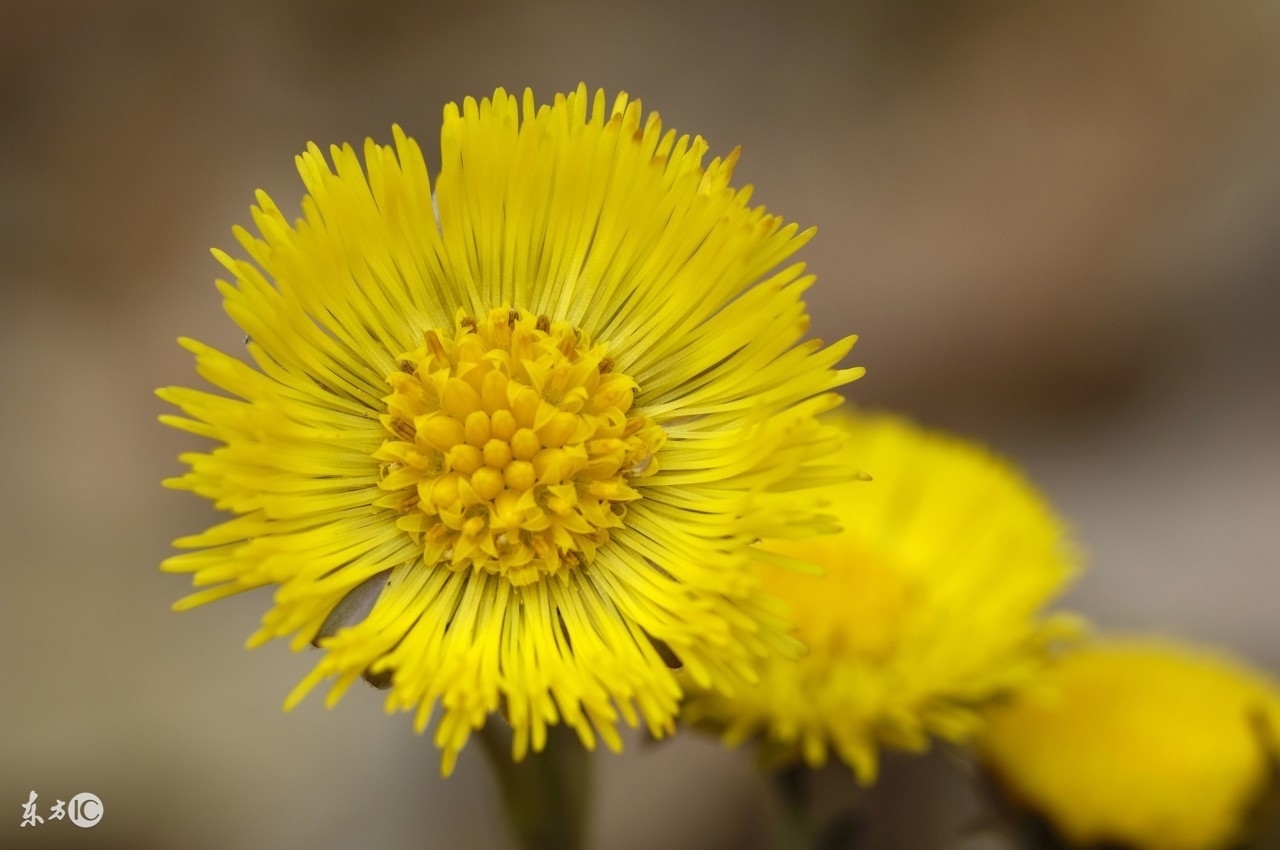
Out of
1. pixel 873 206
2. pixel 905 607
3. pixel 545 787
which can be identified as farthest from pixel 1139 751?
pixel 873 206

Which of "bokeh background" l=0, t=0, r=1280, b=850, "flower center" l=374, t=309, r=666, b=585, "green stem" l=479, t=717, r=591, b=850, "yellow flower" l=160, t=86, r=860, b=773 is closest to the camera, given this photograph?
"yellow flower" l=160, t=86, r=860, b=773

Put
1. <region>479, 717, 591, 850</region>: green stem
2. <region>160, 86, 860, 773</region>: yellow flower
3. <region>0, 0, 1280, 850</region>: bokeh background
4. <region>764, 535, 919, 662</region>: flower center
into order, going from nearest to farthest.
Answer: <region>160, 86, 860, 773</region>: yellow flower < <region>479, 717, 591, 850</region>: green stem < <region>764, 535, 919, 662</region>: flower center < <region>0, 0, 1280, 850</region>: bokeh background

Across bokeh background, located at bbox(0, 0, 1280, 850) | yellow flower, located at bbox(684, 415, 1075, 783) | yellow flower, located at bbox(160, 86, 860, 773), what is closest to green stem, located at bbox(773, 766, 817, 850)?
yellow flower, located at bbox(684, 415, 1075, 783)

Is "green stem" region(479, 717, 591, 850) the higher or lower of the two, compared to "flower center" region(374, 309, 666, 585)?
lower

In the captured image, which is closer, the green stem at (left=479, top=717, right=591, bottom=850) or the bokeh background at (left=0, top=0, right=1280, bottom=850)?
the green stem at (left=479, top=717, right=591, bottom=850)

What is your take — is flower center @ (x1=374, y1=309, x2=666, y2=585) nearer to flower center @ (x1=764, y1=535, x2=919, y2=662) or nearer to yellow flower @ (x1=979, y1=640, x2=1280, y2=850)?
flower center @ (x1=764, y1=535, x2=919, y2=662)

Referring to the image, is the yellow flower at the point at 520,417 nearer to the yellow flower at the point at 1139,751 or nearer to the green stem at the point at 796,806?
the green stem at the point at 796,806
